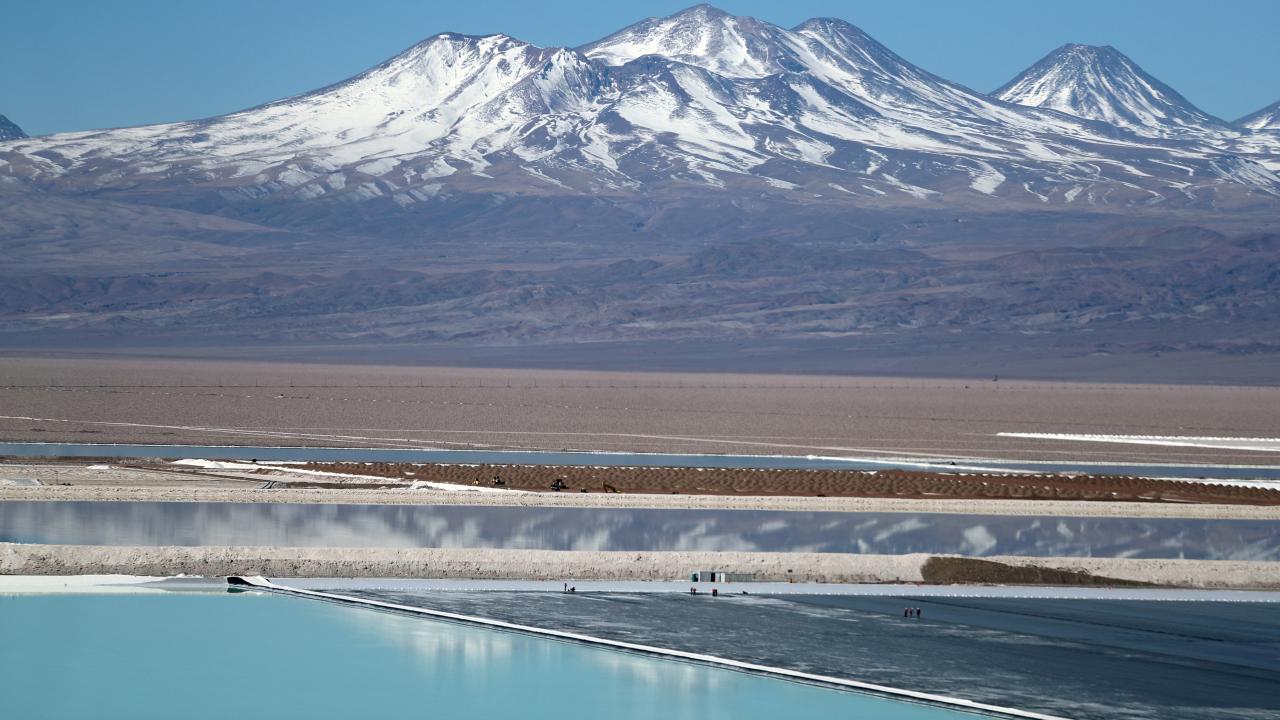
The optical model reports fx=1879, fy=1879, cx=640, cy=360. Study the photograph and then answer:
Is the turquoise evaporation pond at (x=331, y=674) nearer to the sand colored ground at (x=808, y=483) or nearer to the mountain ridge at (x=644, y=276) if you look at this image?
the sand colored ground at (x=808, y=483)

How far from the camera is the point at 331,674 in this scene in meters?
12.0

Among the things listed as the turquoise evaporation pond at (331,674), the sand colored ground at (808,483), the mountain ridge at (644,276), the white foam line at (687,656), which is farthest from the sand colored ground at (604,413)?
the mountain ridge at (644,276)

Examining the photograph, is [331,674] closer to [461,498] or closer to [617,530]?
[617,530]

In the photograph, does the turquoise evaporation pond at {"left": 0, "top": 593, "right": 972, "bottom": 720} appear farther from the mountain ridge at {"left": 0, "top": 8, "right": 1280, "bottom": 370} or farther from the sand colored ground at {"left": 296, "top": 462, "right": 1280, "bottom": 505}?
the mountain ridge at {"left": 0, "top": 8, "right": 1280, "bottom": 370}

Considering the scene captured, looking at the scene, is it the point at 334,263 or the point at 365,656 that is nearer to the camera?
the point at 365,656

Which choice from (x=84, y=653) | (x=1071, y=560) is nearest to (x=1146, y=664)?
(x=1071, y=560)

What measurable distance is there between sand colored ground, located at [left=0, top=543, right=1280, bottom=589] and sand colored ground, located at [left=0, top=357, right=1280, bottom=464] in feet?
65.8

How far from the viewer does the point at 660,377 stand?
94.4m

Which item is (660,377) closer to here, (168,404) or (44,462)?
(168,404)

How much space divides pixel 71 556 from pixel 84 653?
3.04 meters

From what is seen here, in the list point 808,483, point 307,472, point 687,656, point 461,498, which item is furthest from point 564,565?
point 307,472

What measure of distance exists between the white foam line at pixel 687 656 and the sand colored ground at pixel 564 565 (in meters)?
0.76

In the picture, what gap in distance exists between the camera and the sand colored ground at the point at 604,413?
39562mm

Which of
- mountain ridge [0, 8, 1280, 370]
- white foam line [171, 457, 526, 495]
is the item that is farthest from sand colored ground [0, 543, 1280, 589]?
mountain ridge [0, 8, 1280, 370]
